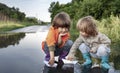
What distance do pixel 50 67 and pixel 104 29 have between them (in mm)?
7229

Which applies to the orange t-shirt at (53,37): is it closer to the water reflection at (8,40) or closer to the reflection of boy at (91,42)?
the reflection of boy at (91,42)

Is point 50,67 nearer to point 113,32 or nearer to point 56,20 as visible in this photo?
point 56,20

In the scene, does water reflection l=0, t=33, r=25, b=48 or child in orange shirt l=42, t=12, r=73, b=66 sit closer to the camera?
child in orange shirt l=42, t=12, r=73, b=66

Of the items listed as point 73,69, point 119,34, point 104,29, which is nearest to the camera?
point 73,69

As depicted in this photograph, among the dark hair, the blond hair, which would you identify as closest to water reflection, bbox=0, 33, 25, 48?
the dark hair

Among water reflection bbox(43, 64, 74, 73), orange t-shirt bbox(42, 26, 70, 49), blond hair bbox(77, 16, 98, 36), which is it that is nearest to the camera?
water reflection bbox(43, 64, 74, 73)

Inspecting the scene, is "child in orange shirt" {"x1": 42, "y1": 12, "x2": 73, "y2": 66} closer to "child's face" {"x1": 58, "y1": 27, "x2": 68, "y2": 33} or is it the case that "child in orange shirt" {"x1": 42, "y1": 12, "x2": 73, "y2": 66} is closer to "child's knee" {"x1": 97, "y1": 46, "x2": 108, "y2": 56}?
"child's face" {"x1": 58, "y1": 27, "x2": 68, "y2": 33}

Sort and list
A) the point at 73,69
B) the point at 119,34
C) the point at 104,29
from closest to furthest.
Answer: the point at 73,69 < the point at 119,34 < the point at 104,29

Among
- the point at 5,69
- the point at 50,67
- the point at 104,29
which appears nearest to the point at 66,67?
the point at 50,67

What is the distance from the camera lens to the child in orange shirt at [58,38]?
5757 mm

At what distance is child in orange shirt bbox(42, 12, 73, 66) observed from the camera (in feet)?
18.9

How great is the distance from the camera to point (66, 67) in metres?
5.53

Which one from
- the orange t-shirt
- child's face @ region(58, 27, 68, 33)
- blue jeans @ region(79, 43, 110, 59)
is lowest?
blue jeans @ region(79, 43, 110, 59)

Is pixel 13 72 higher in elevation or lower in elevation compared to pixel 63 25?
lower
